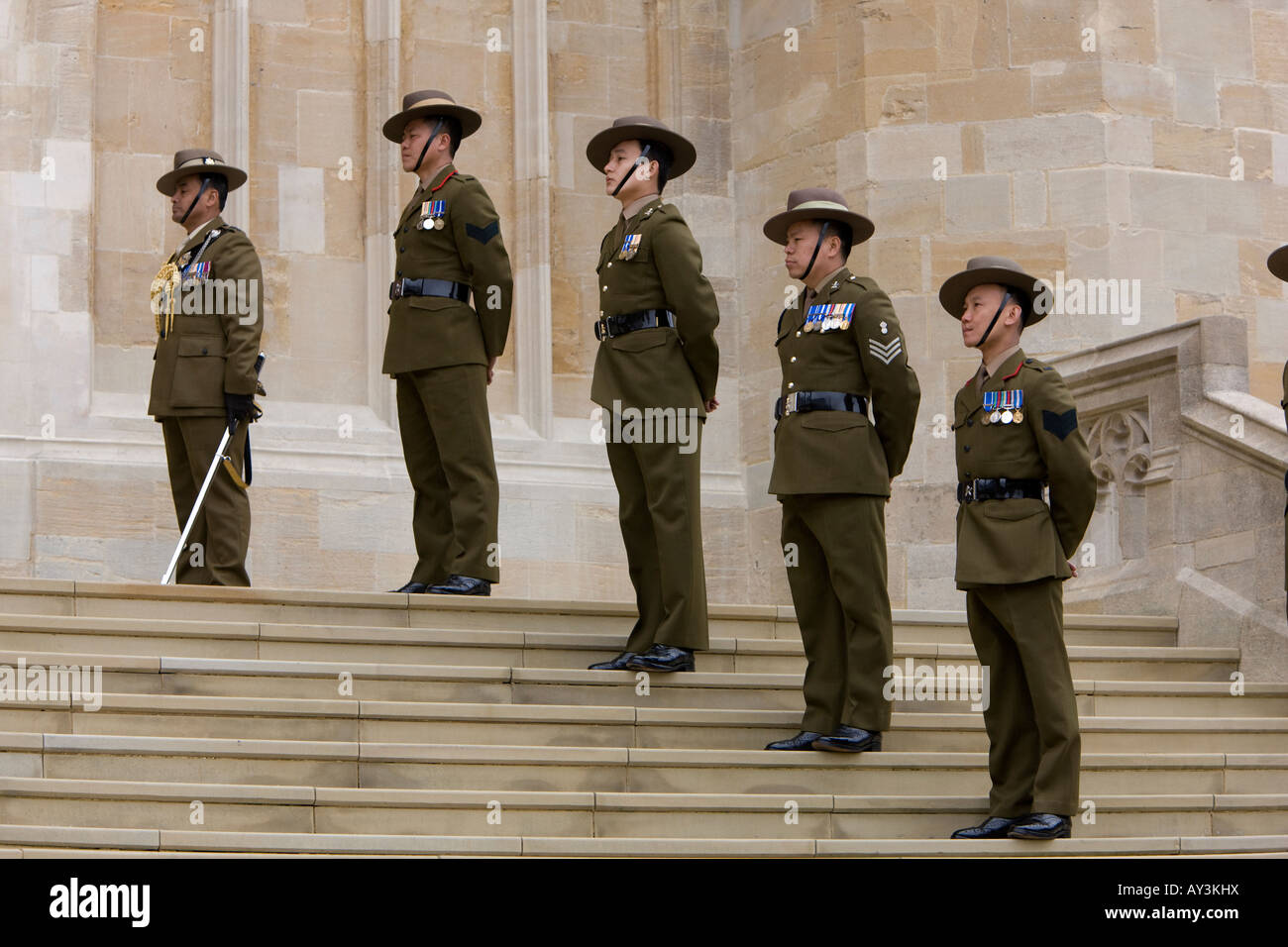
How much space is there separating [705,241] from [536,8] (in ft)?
5.58

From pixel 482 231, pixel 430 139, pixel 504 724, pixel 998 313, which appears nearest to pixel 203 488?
pixel 482 231

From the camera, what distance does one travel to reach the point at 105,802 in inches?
282

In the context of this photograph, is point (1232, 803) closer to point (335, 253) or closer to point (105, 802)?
point (105, 802)

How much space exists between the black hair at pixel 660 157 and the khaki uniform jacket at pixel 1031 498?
179 cm

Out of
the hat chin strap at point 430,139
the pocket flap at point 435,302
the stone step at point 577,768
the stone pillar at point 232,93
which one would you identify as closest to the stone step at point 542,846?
the stone step at point 577,768

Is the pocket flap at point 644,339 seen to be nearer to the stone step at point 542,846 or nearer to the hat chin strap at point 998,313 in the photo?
the hat chin strap at point 998,313

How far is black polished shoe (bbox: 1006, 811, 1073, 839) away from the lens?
764 centimetres

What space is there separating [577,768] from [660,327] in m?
1.95

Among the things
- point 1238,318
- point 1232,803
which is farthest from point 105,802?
point 1238,318

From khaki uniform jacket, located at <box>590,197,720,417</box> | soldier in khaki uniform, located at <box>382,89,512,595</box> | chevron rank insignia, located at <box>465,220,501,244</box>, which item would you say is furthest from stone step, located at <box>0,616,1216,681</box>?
chevron rank insignia, located at <box>465,220,501,244</box>

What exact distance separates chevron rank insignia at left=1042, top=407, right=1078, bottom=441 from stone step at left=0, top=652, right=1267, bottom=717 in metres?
1.42
